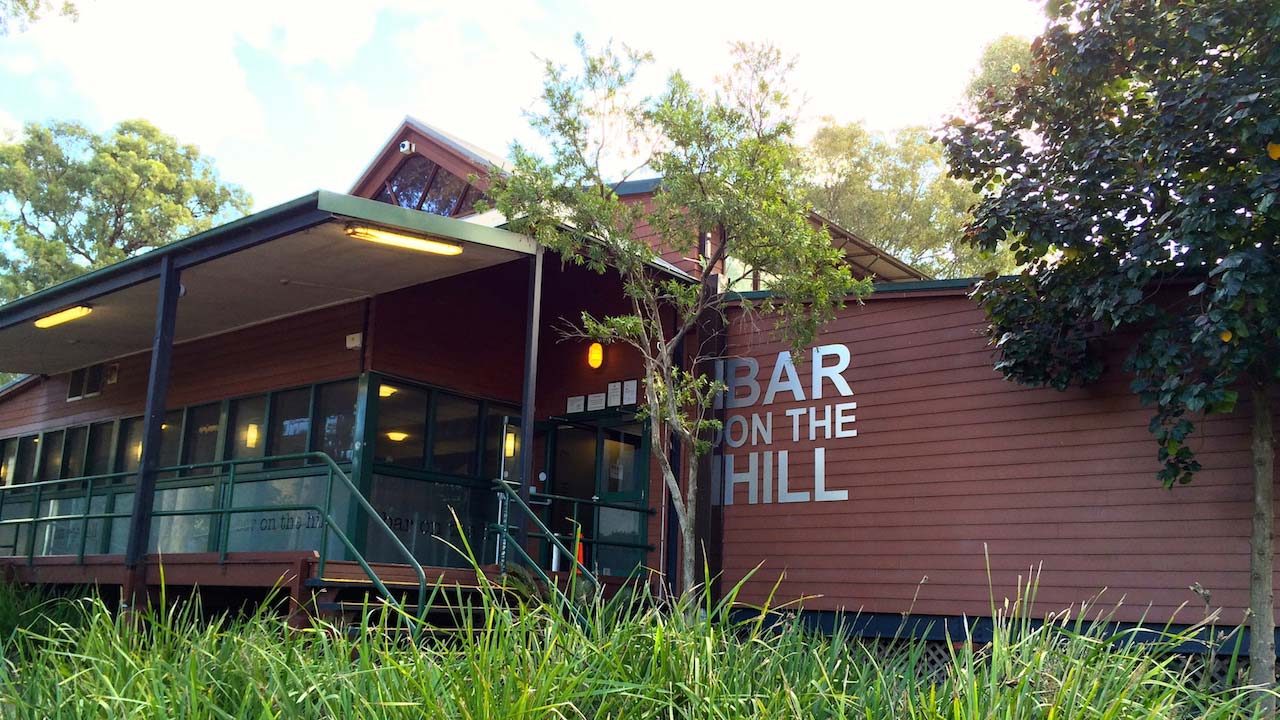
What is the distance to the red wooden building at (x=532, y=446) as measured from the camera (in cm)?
915

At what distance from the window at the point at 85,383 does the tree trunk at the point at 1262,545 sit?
45.6 feet

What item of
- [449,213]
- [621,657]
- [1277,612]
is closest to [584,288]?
[449,213]

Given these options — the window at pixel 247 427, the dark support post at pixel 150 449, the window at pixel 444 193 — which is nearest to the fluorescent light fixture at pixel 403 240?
the dark support post at pixel 150 449

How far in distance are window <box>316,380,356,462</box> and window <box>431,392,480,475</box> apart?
2.74 feet

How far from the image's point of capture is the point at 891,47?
34438 mm

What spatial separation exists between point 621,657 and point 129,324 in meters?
10.4

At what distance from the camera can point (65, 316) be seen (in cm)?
1220

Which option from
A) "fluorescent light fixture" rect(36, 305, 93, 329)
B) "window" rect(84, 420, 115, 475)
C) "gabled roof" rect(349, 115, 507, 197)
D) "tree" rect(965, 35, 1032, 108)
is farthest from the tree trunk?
"tree" rect(965, 35, 1032, 108)

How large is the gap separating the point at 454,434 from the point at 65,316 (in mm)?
4379

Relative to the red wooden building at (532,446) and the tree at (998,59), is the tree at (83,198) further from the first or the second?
the tree at (998,59)

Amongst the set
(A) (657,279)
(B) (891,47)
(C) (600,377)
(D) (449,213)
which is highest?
(B) (891,47)

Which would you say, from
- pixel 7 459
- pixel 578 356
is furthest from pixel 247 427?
pixel 7 459

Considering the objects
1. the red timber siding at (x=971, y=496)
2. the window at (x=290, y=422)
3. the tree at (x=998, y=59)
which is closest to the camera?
the red timber siding at (x=971, y=496)

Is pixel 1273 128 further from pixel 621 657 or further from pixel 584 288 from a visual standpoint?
pixel 584 288
